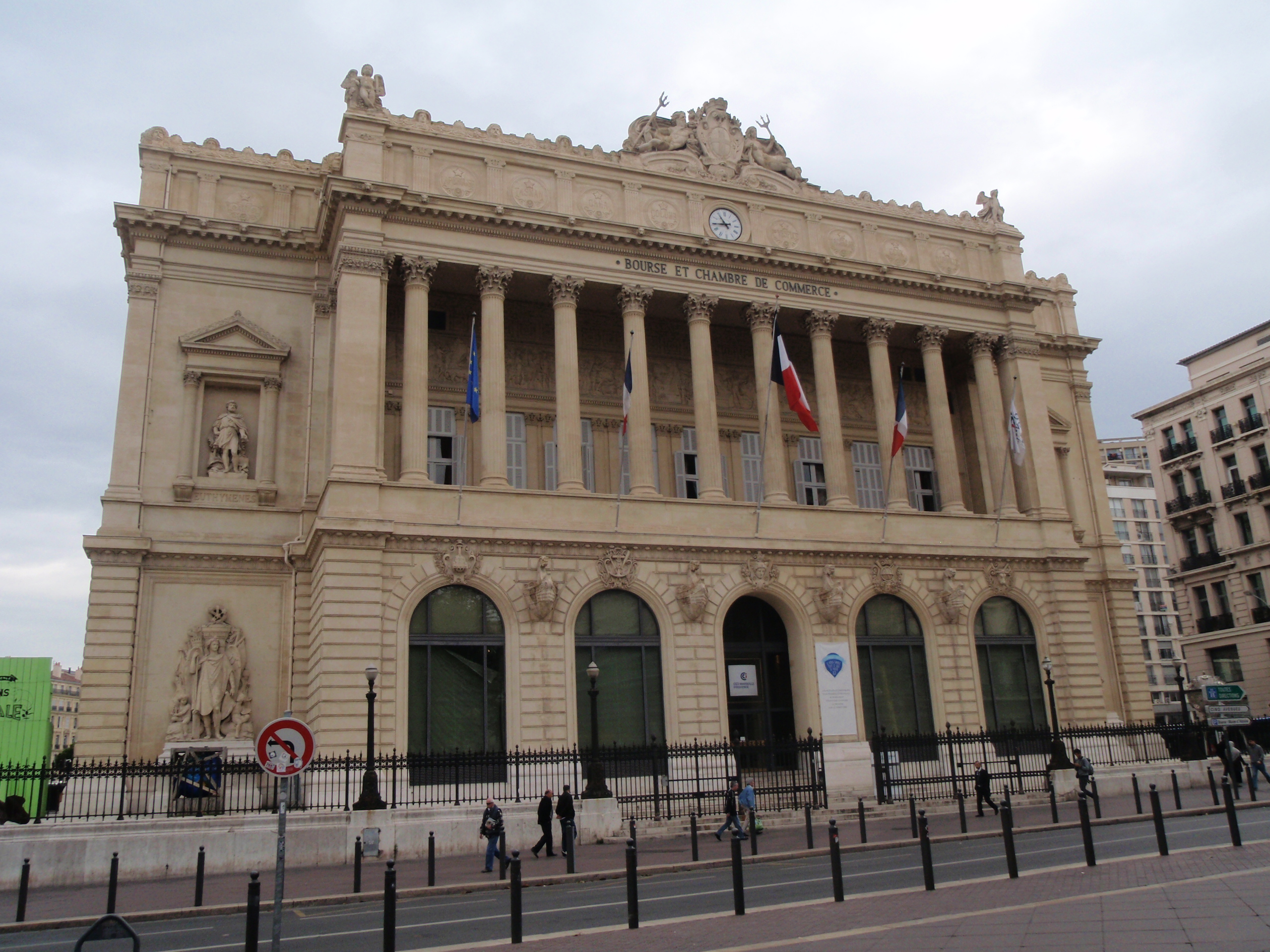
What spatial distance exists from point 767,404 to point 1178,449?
3999 cm

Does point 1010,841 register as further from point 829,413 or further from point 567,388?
point 829,413

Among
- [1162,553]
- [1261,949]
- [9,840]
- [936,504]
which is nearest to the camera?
[1261,949]

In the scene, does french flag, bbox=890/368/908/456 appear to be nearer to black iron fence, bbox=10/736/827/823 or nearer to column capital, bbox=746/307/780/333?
column capital, bbox=746/307/780/333

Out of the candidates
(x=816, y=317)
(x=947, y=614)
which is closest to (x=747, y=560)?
(x=947, y=614)

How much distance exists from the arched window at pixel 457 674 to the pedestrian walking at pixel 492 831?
804 centimetres

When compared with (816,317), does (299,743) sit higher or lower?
lower

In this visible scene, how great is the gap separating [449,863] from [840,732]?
14867 millimetres

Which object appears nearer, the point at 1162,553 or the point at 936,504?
the point at 936,504

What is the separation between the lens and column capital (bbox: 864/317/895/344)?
38125 mm

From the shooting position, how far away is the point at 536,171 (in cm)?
3500

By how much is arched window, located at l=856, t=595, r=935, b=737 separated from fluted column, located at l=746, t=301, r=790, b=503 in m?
4.91

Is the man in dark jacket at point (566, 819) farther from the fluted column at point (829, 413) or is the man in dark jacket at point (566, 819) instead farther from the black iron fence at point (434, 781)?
the fluted column at point (829, 413)

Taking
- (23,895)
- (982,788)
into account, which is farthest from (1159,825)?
(23,895)

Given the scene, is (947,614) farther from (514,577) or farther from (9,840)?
(9,840)
